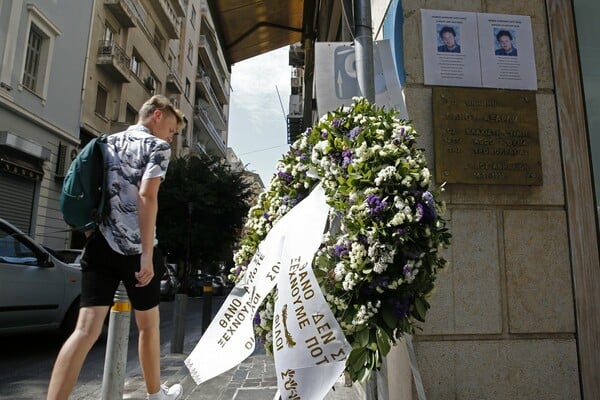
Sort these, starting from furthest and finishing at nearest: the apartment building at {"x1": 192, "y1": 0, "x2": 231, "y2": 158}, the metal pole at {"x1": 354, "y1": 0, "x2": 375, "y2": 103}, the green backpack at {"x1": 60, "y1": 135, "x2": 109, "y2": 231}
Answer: the apartment building at {"x1": 192, "y1": 0, "x2": 231, "y2": 158}, the green backpack at {"x1": 60, "y1": 135, "x2": 109, "y2": 231}, the metal pole at {"x1": 354, "y1": 0, "x2": 375, "y2": 103}

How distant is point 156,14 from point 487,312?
92.6 feet

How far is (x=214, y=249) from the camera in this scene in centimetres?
2441

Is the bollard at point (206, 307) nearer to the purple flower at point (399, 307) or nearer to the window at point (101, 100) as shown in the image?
the purple flower at point (399, 307)

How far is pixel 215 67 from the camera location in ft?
139

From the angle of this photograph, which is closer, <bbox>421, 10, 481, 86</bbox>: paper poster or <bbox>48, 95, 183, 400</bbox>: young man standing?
<bbox>48, 95, 183, 400</bbox>: young man standing

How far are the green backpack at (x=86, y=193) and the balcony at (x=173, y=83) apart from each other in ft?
91.8

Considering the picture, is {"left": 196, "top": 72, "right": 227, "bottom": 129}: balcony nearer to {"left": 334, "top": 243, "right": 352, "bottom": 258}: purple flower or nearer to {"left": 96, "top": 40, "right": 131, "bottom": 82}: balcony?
{"left": 96, "top": 40, "right": 131, "bottom": 82}: balcony

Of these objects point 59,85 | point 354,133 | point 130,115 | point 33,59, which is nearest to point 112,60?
point 59,85

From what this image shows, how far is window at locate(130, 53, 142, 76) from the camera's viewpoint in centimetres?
2348

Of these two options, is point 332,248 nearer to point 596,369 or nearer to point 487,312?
point 487,312

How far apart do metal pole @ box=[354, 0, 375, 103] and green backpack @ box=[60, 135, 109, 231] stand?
1.60 m

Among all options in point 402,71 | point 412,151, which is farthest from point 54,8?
point 412,151

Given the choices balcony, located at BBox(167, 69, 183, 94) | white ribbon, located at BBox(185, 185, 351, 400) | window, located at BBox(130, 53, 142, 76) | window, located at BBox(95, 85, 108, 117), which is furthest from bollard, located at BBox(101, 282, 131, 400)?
balcony, located at BBox(167, 69, 183, 94)

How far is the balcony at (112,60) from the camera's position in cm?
1928
